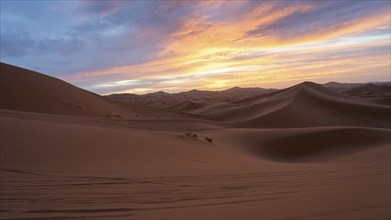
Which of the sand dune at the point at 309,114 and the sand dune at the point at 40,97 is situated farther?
the sand dune at the point at 309,114

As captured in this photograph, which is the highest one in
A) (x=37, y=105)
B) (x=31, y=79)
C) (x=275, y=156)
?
(x=31, y=79)

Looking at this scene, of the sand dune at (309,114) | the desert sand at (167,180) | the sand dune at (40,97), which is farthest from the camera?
the sand dune at (309,114)

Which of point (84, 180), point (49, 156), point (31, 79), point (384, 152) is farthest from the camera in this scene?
point (31, 79)

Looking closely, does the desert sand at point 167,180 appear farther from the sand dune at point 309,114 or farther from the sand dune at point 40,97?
the sand dune at point 309,114

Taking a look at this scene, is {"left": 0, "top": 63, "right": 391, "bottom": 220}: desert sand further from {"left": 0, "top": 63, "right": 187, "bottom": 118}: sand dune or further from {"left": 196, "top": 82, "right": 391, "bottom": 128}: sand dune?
{"left": 196, "top": 82, "right": 391, "bottom": 128}: sand dune

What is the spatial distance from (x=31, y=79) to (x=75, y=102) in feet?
10.9

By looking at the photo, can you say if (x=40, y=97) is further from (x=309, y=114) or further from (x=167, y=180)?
(x=309, y=114)

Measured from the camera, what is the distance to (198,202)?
4.40 m

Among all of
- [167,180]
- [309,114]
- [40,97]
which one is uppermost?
[40,97]

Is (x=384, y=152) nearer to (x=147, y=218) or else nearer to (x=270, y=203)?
(x=270, y=203)

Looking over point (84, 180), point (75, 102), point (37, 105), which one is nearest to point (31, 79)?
point (75, 102)

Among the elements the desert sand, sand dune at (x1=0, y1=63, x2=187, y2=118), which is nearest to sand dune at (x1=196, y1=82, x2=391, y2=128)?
sand dune at (x1=0, y1=63, x2=187, y2=118)

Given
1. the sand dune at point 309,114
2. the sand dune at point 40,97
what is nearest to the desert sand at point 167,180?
the sand dune at point 40,97

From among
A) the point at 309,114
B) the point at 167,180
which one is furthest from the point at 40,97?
the point at 309,114
